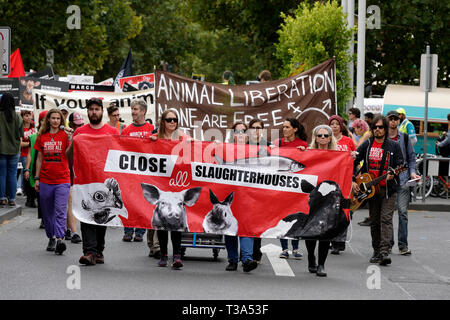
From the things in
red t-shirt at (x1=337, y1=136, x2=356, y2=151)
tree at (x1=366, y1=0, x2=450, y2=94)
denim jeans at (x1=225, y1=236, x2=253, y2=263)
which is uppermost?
tree at (x1=366, y1=0, x2=450, y2=94)

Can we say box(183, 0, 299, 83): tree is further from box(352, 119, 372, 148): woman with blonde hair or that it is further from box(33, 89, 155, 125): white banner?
box(352, 119, 372, 148): woman with blonde hair

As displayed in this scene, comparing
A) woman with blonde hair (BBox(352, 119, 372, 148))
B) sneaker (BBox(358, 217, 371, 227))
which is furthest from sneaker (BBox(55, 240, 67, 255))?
sneaker (BBox(358, 217, 371, 227))

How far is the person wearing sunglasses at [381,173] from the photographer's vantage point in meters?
11.3

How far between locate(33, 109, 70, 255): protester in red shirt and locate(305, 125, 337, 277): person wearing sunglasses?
9.95 ft

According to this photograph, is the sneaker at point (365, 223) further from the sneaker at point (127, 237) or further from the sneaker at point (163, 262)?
the sneaker at point (163, 262)

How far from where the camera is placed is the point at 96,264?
1033 cm

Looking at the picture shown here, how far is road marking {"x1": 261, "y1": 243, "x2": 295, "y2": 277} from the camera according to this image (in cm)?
1023

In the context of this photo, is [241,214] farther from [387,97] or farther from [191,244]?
[387,97]

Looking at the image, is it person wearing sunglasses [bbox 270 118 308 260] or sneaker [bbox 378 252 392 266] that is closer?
person wearing sunglasses [bbox 270 118 308 260]

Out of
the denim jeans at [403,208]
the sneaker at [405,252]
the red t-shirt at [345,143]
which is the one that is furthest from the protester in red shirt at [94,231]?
the sneaker at [405,252]

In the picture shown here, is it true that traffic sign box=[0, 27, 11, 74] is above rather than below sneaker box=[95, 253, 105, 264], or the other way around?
above

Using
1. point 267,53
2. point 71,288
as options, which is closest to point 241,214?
point 71,288

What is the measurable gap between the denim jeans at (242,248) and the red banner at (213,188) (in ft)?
0.41

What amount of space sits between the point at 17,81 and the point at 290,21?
6.03 metres
